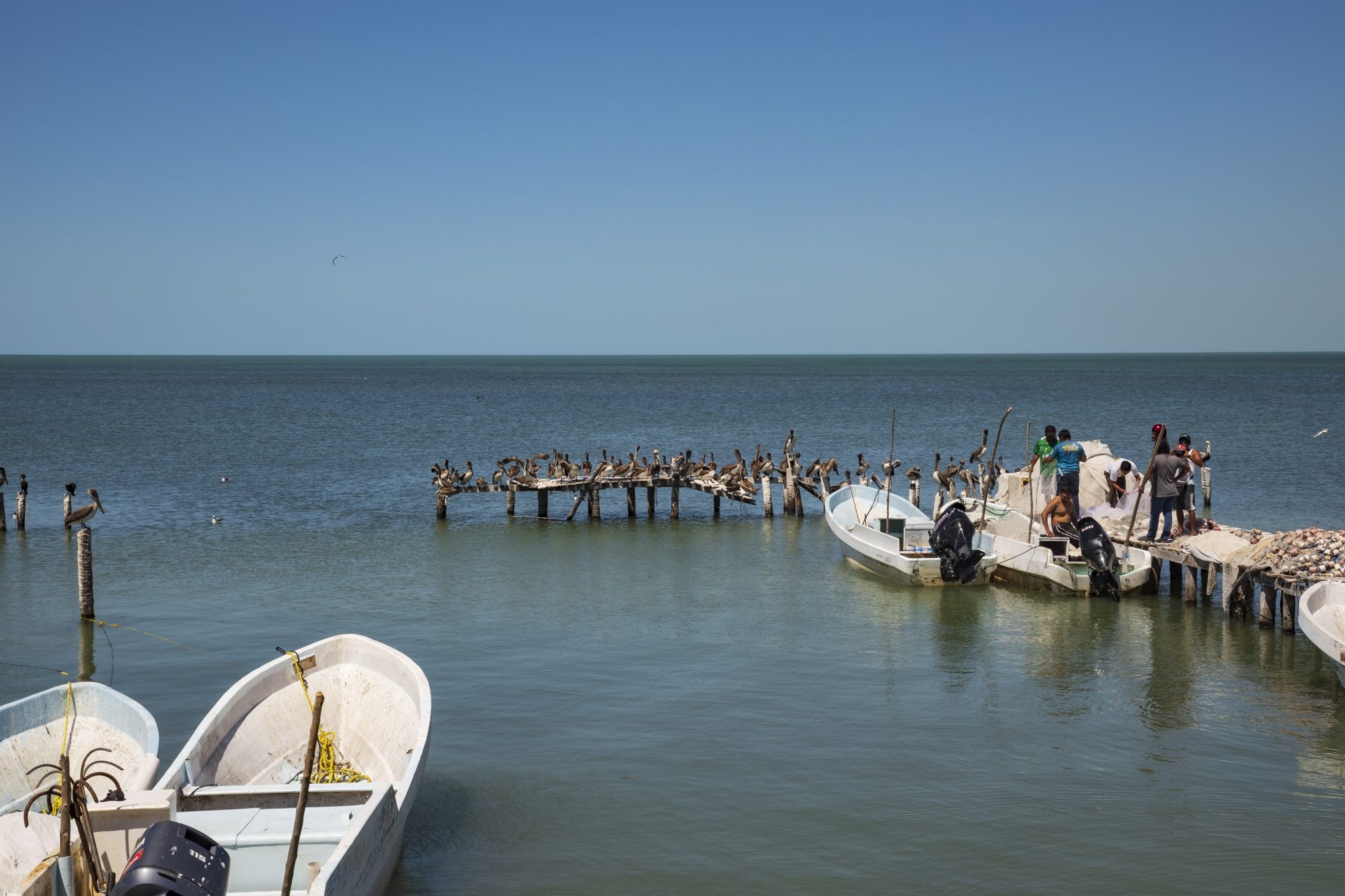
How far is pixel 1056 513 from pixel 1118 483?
2123 mm

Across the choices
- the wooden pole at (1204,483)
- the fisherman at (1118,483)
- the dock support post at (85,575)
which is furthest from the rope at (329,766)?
the wooden pole at (1204,483)

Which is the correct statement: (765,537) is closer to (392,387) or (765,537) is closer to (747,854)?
(747,854)

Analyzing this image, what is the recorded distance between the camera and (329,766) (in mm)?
10648

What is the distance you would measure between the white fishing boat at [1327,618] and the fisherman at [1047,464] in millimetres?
7468

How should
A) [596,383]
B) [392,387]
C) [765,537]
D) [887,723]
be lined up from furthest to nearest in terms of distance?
[596,383] → [392,387] → [765,537] → [887,723]

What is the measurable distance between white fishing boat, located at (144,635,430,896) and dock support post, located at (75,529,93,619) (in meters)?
8.09

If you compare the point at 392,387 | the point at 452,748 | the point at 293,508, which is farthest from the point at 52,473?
the point at 392,387

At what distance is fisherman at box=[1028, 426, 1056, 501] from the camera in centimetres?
2203

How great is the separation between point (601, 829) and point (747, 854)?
144 centimetres

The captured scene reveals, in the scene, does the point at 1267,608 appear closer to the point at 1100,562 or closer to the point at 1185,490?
the point at 1100,562

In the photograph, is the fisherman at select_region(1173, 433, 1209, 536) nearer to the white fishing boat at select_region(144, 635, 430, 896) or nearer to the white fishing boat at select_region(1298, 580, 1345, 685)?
the white fishing boat at select_region(1298, 580, 1345, 685)

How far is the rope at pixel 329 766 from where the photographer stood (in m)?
10.5

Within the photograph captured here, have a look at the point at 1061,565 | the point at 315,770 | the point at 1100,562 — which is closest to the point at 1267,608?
the point at 1100,562

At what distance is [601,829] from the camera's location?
419 inches
